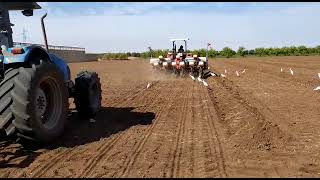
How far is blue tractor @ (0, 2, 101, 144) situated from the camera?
5824mm

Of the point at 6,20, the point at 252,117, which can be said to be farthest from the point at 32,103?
the point at 252,117

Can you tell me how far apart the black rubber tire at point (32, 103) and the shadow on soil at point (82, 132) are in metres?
0.21

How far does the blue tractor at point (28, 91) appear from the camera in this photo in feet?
19.1

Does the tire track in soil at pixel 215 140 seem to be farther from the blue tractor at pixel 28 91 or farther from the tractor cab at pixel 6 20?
the tractor cab at pixel 6 20

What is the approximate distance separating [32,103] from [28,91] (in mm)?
163

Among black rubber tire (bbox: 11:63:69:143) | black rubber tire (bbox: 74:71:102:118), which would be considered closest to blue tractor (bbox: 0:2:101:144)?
black rubber tire (bbox: 11:63:69:143)

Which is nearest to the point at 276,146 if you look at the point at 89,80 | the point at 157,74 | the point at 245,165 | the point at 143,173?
the point at 245,165

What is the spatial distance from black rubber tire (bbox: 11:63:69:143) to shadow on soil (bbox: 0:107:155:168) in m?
0.21

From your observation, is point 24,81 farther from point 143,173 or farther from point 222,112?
Answer: point 222,112

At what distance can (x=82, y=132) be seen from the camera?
25.2ft

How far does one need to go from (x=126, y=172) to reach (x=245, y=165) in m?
1.35

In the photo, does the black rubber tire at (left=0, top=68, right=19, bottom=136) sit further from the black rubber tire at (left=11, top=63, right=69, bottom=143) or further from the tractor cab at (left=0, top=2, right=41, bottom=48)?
the tractor cab at (left=0, top=2, right=41, bottom=48)

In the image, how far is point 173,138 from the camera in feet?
23.2

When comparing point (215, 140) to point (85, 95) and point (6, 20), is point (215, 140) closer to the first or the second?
point (85, 95)
